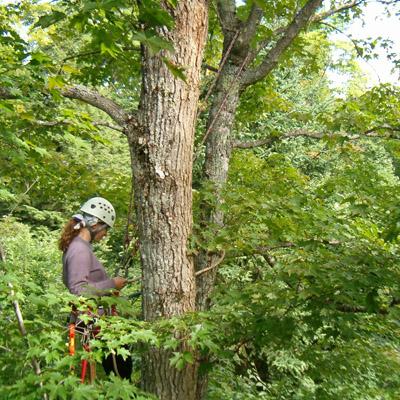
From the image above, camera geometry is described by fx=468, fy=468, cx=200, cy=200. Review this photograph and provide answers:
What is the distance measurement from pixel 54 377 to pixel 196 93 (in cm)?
196

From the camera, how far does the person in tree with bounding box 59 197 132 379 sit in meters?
3.06

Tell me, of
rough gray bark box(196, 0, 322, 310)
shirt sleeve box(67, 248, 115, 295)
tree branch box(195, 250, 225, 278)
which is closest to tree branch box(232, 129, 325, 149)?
rough gray bark box(196, 0, 322, 310)

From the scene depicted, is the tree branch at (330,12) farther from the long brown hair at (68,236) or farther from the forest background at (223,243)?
the long brown hair at (68,236)

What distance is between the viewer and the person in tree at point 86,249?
10.0 ft

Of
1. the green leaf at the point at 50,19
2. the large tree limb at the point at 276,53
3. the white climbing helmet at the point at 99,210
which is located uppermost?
the large tree limb at the point at 276,53

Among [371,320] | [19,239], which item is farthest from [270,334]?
[19,239]

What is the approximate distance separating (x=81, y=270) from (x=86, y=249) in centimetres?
17

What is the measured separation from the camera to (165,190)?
2.96m

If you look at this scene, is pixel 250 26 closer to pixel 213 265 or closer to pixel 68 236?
pixel 213 265

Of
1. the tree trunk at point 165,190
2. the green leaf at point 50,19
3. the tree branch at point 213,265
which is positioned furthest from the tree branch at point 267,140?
the green leaf at point 50,19

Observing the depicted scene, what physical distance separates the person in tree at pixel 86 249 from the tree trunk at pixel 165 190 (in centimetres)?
33

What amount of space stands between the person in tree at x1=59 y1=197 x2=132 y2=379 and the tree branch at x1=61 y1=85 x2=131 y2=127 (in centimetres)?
64

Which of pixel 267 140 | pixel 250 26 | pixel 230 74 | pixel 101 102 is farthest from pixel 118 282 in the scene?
pixel 250 26

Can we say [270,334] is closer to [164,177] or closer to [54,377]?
[164,177]
